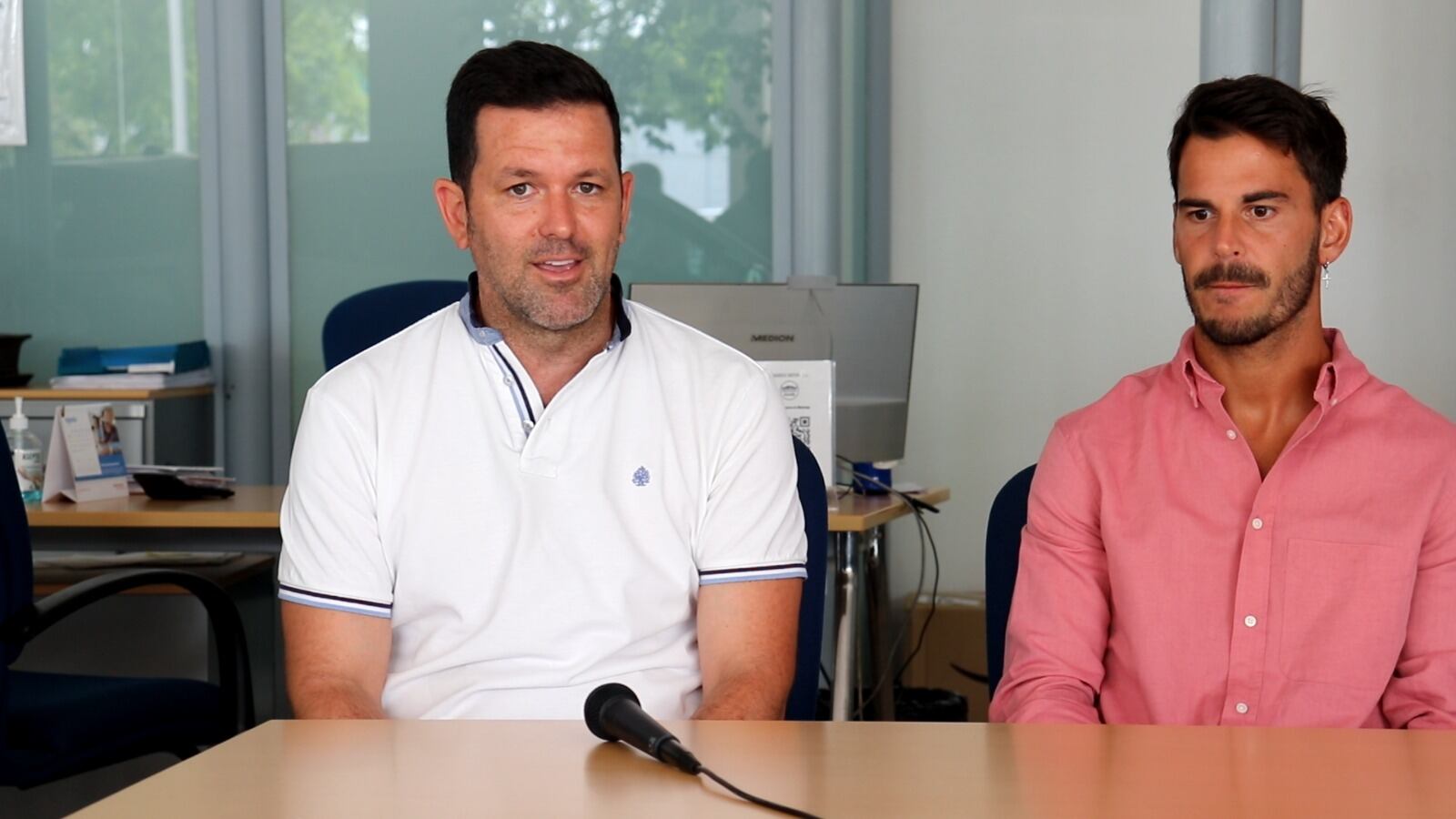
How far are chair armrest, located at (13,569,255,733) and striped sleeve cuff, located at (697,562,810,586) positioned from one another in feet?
3.45

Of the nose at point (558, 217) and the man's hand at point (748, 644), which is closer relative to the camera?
the man's hand at point (748, 644)

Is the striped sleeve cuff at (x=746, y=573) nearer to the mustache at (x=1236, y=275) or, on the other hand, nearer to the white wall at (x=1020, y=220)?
the mustache at (x=1236, y=275)

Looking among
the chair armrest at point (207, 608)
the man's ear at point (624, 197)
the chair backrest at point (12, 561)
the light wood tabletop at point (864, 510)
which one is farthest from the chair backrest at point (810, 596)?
the chair backrest at point (12, 561)

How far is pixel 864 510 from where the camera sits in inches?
121

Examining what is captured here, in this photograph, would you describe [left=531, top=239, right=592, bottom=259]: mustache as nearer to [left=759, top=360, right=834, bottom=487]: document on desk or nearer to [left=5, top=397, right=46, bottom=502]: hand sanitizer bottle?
[left=759, top=360, right=834, bottom=487]: document on desk

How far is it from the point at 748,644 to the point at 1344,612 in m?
0.71

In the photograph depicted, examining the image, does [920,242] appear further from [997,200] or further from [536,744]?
[536,744]

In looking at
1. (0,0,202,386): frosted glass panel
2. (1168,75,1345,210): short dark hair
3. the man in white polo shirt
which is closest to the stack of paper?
(0,0,202,386): frosted glass panel

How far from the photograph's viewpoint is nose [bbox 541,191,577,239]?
1.98m

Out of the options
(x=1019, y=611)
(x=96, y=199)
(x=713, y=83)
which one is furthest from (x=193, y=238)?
(x=1019, y=611)

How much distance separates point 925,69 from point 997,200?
484 mm

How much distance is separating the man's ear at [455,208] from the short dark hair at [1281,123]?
3.13ft

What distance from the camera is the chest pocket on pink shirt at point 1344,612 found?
1.80 metres

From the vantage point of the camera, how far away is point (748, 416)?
6.55 ft
